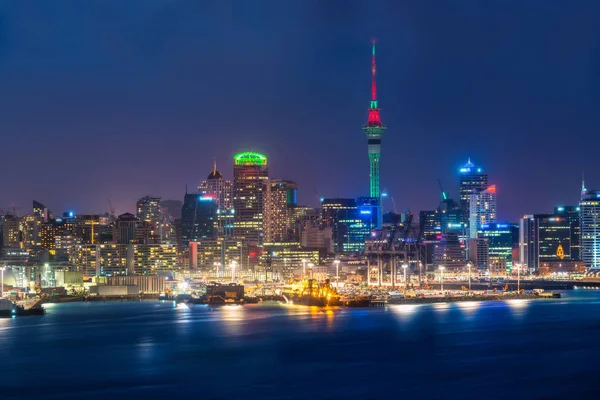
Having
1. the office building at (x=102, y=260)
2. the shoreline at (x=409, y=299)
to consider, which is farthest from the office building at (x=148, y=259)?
the shoreline at (x=409, y=299)

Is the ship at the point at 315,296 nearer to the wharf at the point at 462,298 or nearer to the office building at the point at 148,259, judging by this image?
the wharf at the point at 462,298

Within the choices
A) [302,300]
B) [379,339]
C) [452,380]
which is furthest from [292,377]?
[302,300]

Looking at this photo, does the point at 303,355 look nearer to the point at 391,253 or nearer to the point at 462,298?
the point at 462,298

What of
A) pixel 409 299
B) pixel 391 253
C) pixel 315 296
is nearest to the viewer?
pixel 315 296

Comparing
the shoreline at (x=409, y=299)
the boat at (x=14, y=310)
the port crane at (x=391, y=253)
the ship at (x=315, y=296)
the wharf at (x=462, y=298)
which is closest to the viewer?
the boat at (x=14, y=310)

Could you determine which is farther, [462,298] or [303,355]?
[462,298]

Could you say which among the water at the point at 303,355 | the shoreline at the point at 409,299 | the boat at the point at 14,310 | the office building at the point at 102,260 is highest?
the office building at the point at 102,260

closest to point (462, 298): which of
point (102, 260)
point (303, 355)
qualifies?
point (303, 355)

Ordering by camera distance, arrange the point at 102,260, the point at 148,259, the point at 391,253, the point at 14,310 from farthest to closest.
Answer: the point at 102,260
the point at 148,259
the point at 391,253
the point at 14,310

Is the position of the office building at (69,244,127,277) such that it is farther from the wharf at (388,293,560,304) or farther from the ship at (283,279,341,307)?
the wharf at (388,293,560,304)
